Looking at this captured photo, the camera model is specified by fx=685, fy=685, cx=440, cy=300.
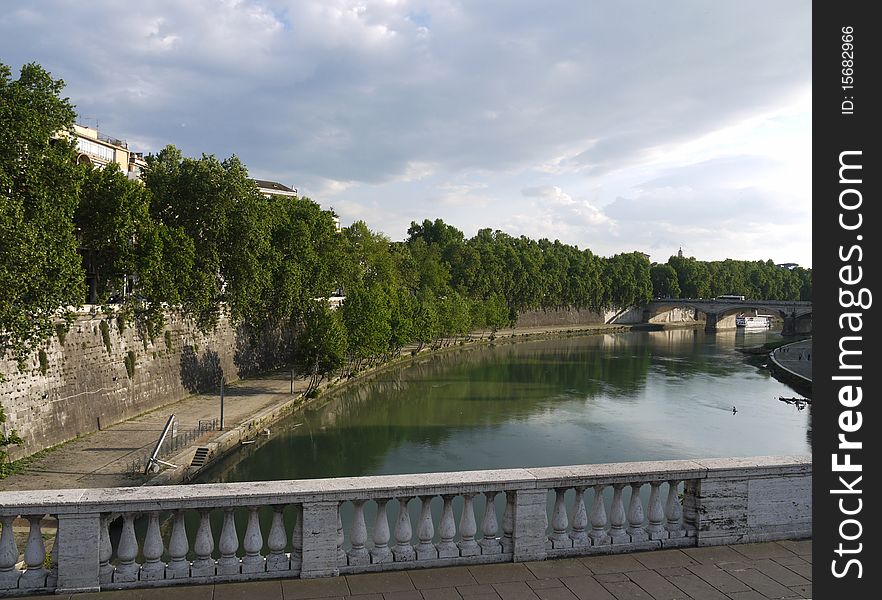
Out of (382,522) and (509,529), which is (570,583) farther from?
(382,522)

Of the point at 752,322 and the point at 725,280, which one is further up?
the point at 725,280

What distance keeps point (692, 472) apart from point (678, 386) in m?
39.8

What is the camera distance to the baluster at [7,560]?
4406 mm

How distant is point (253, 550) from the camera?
189 inches

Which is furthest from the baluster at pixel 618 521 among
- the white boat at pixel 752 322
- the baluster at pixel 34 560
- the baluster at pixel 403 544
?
the white boat at pixel 752 322

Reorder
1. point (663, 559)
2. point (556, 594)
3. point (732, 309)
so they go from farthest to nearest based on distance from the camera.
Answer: point (732, 309), point (663, 559), point (556, 594)

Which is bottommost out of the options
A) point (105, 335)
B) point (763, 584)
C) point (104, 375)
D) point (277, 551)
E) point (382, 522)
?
point (104, 375)

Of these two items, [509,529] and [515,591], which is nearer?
[515,591]

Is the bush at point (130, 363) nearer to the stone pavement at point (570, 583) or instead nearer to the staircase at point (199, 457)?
the staircase at point (199, 457)

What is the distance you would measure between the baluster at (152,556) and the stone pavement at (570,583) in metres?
0.10

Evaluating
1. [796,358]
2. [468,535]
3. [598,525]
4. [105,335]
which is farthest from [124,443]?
[796,358]

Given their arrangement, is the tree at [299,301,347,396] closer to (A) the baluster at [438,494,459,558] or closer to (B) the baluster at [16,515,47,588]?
(A) the baluster at [438,494,459,558]

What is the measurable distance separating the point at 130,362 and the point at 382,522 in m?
23.6
